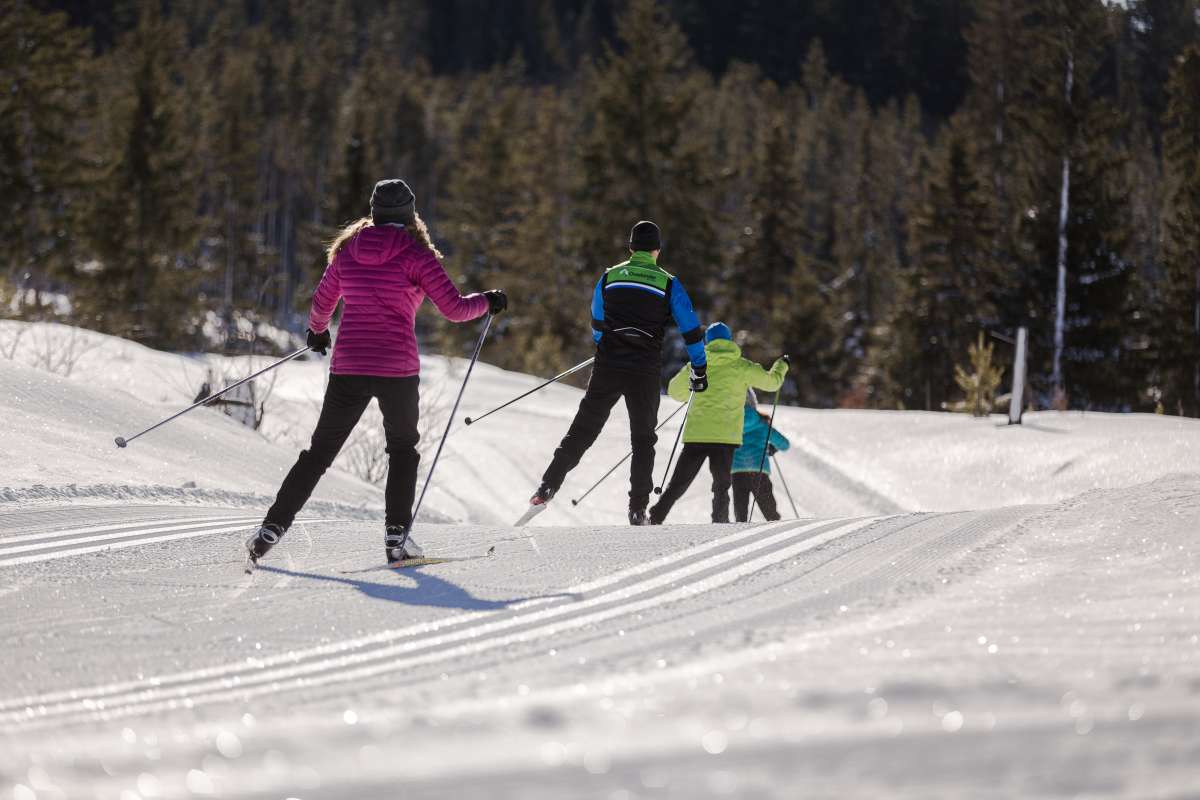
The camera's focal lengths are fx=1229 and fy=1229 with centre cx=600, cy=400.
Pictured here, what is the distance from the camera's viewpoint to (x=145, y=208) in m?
35.1

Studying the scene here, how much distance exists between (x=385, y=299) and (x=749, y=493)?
4540mm

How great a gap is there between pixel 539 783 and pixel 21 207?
34.9m

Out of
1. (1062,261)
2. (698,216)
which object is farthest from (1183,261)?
(698,216)

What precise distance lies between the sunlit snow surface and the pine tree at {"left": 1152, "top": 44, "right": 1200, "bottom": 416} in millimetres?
25096

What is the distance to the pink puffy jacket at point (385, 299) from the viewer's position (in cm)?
537

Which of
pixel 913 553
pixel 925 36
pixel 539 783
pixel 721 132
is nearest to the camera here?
pixel 539 783

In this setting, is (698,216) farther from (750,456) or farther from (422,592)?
(422,592)

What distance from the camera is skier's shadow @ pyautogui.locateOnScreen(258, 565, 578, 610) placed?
4414 mm

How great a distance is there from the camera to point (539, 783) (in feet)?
6.66

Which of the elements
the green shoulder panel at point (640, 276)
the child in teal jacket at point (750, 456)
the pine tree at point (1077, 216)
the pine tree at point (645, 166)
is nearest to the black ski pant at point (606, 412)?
the green shoulder panel at point (640, 276)

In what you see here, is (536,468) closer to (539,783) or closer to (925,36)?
(539,783)

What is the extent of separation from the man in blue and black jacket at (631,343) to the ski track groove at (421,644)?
86.7 inches

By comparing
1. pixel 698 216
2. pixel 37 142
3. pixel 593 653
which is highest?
pixel 37 142

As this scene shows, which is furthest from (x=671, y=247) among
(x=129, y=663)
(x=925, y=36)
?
(x=925, y=36)
